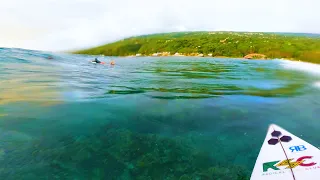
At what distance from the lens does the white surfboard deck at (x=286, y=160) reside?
1041 cm

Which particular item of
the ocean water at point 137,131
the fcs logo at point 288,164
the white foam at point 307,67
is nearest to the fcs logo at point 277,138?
the fcs logo at point 288,164

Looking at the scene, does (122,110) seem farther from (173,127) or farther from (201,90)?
(201,90)

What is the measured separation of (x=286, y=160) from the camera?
10758 mm

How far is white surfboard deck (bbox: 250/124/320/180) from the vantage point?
1041 cm

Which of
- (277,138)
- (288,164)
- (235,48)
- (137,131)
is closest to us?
(288,164)

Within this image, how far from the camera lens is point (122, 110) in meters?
22.1

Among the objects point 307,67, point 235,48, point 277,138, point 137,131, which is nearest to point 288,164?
point 277,138

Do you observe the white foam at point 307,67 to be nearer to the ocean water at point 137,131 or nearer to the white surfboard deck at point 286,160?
the ocean water at point 137,131

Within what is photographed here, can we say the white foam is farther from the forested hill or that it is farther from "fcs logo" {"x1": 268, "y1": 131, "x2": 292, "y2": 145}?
"fcs logo" {"x1": 268, "y1": 131, "x2": 292, "y2": 145}

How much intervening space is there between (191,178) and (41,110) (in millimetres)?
12835

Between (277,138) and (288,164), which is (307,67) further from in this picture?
(288,164)

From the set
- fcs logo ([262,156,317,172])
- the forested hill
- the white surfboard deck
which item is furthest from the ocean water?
the forested hill

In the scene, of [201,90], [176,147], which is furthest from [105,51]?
[176,147]

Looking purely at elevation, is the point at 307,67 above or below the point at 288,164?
below
